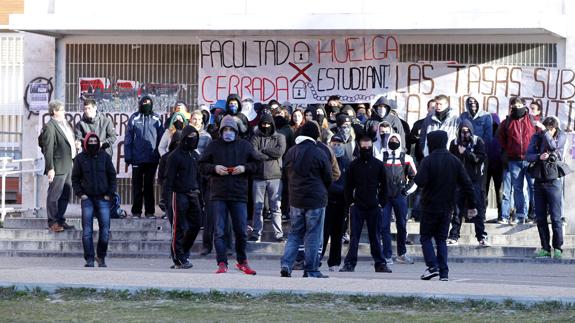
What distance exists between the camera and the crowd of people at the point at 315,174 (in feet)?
54.3

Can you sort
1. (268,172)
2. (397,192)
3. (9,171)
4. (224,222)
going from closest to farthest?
(224,222) < (397,192) < (268,172) < (9,171)

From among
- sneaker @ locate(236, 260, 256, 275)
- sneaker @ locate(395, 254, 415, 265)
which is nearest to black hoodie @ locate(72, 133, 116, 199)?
sneaker @ locate(236, 260, 256, 275)

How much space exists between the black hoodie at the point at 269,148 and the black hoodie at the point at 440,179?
3776 millimetres

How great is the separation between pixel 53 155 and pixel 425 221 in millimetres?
6747

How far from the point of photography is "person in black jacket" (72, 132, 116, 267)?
60.0 ft

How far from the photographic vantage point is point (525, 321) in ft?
41.6

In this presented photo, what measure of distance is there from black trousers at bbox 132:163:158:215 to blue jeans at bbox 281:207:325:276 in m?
5.82

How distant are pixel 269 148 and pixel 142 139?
8.97ft

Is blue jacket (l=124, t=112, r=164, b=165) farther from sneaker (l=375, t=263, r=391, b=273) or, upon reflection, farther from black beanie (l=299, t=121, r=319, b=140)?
black beanie (l=299, t=121, r=319, b=140)

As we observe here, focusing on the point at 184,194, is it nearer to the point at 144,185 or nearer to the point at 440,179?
the point at 440,179

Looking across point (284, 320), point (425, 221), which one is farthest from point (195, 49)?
point (284, 320)

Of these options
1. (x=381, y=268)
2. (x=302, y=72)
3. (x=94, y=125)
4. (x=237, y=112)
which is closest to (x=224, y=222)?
(x=381, y=268)

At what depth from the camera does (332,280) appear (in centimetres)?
1563

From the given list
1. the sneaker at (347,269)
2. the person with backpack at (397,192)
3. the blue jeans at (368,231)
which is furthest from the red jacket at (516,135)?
the sneaker at (347,269)
